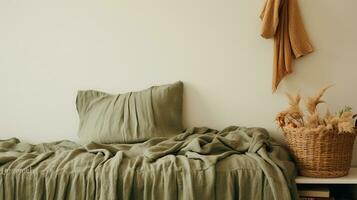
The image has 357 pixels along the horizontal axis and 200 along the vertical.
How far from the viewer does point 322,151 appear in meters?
1.52

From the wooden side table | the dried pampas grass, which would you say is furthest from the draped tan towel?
the wooden side table

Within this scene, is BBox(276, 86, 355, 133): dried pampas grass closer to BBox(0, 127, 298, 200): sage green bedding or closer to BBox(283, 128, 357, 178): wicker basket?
BBox(283, 128, 357, 178): wicker basket

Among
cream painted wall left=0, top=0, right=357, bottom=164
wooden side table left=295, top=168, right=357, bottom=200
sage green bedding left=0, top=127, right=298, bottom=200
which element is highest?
cream painted wall left=0, top=0, right=357, bottom=164

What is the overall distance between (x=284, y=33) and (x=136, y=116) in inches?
37.2

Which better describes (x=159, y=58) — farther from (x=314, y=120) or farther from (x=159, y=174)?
(x=314, y=120)

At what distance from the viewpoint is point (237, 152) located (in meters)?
1.57

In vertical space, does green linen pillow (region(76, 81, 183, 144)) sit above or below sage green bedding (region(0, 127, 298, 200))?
above

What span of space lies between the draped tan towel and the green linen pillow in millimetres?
565

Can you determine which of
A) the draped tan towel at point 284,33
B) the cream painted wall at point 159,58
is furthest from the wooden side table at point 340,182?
the draped tan towel at point 284,33

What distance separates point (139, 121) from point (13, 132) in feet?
2.96

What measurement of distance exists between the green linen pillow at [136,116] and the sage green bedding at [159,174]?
0.34 metres

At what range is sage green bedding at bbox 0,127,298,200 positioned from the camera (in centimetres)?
138

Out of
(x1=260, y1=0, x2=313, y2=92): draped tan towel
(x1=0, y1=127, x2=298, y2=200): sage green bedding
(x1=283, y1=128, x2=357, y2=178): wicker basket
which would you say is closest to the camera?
(x1=0, y1=127, x2=298, y2=200): sage green bedding

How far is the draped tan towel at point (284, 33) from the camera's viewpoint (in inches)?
72.7
